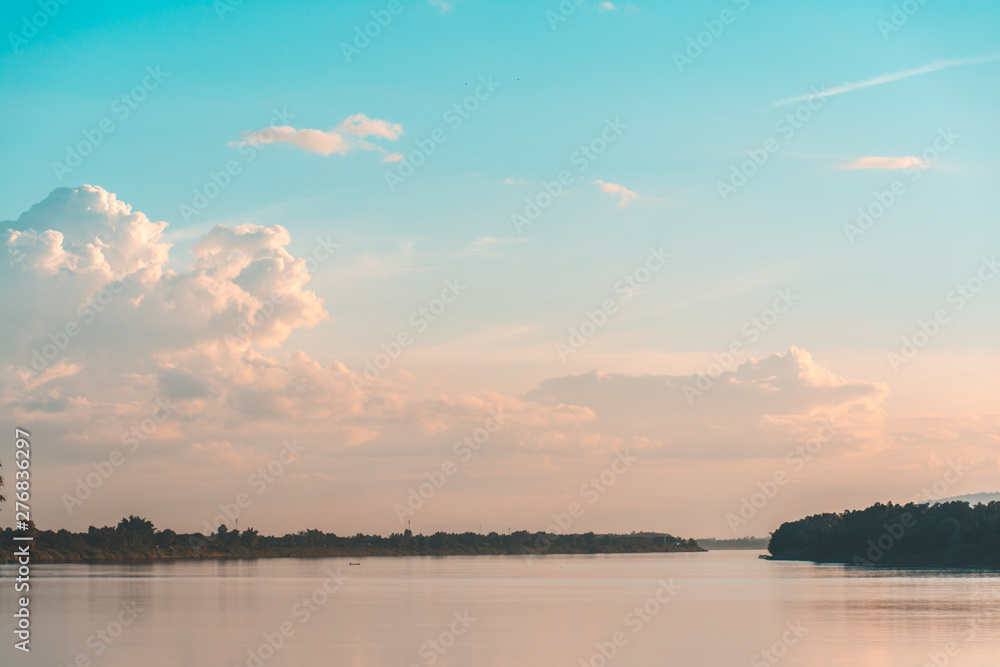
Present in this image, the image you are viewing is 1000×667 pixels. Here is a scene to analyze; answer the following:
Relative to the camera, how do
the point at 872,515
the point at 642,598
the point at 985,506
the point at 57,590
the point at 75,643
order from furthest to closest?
the point at 872,515 < the point at 985,506 < the point at 57,590 < the point at 642,598 < the point at 75,643

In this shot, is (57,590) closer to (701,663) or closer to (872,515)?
(701,663)

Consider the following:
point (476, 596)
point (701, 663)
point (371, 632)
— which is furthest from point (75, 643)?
point (476, 596)

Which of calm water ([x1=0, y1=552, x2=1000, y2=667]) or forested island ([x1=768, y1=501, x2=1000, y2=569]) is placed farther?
forested island ([x1=768, y1=501, x2=1000, y2=569])

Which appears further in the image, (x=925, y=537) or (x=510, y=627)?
(x=925, y=537)

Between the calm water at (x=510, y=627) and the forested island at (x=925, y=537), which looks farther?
the forested island at (x=925, y=537)

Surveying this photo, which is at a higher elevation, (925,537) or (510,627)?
(510,627)

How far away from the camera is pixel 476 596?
76312mm

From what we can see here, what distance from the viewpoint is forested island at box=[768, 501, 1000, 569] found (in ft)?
507

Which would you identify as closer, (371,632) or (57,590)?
(371,632)

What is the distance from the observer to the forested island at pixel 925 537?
154500mm

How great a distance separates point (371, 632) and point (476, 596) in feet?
105

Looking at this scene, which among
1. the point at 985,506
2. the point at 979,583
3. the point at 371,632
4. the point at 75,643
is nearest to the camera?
the point at 75,643

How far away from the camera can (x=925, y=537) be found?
16512 cm

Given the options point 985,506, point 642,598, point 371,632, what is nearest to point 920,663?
point 371,632
